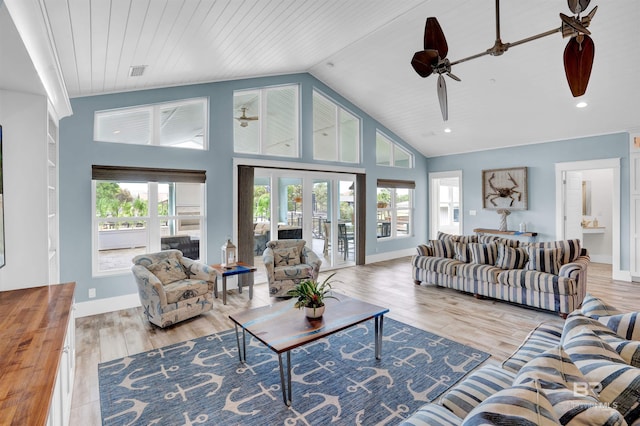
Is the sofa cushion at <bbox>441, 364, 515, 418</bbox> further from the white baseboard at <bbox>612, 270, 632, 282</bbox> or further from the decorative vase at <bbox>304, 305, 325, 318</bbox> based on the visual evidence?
the white baseboard at <bbox>612, 270, 632, 282</bbox>

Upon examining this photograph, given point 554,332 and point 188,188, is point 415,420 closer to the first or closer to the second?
point 554,332

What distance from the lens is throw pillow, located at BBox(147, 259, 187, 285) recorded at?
403cm

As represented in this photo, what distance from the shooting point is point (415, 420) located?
4.68ft

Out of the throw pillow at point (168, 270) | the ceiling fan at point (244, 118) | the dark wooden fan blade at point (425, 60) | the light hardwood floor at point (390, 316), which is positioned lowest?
the light hardwood floor at point (390, 316)

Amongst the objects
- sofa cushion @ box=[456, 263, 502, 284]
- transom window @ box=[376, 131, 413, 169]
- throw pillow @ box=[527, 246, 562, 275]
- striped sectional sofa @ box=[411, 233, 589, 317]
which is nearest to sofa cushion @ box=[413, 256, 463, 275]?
striped sectional sofa @ box=[411, 233, 589, 317]

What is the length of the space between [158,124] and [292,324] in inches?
146

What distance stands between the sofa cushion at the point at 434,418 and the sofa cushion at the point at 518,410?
0.46m

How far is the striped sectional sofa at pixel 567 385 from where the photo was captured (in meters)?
0.95

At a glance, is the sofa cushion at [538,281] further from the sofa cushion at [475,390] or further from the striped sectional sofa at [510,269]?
the sofa cushion at [475,390]

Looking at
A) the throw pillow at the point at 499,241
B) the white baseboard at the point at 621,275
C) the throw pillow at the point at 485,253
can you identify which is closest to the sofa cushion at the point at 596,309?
the throw pillow at the point at 485,253

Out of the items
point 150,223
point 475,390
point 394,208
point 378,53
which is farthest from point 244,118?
point 475,390

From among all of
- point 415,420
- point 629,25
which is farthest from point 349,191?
point 415,420

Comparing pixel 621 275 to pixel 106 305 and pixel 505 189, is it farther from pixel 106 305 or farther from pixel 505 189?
pixel 106 305

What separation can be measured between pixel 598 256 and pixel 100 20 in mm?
10183
